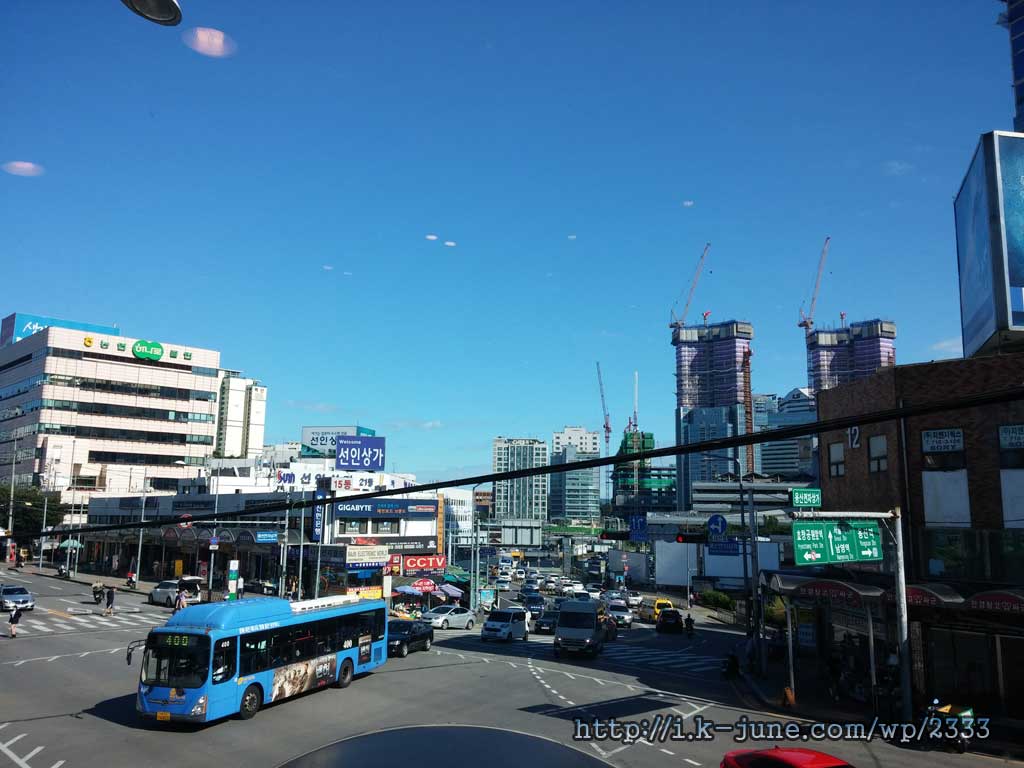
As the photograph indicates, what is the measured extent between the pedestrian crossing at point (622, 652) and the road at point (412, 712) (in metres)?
0.29

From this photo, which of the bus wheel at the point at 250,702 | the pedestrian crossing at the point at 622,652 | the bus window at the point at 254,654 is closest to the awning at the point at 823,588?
the pedestrian crossing at the point at 622,652

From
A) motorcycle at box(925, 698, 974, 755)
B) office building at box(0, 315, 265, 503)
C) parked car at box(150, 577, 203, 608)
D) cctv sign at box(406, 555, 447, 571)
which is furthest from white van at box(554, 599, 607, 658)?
office building at box(0, 315, 265, 503)

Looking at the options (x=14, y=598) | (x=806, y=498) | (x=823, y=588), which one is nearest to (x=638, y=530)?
(x=806, y=498)

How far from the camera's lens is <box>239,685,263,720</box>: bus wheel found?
63.9ft

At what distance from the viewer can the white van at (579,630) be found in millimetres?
32375

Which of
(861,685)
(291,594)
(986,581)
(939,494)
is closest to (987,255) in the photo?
(939,494)

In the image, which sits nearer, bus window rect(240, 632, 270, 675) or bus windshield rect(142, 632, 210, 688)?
bus windshield rect(142, 632, 210, 688)

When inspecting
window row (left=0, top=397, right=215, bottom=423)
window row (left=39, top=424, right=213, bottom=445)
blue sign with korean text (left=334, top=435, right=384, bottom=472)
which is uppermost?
window row (left=0, top=397, right=215, bottom=423)

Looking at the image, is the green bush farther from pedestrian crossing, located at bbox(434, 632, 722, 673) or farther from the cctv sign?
pedestrian crossing, located at bbox(434, 632, 722, 673)

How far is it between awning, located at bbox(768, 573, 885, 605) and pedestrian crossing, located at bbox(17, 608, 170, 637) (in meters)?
28.9

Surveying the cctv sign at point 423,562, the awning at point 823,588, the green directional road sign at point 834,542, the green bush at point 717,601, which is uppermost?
the green directional road sign at point 834,542

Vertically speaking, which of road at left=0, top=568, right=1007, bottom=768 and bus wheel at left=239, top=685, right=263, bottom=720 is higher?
bus wheel at left=239, top=685, right=263, bottom=720

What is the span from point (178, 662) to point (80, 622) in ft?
89.1

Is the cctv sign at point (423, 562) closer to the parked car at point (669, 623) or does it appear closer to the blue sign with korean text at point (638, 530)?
the blue sign with korean text at point (638, 530)
